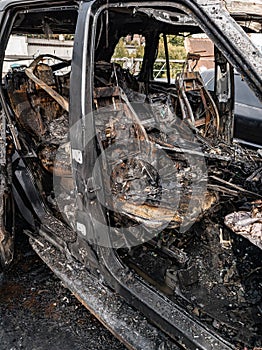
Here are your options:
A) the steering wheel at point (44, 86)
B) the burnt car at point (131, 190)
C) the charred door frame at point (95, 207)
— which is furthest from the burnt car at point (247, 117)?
the charred door frame at point (95, 207)

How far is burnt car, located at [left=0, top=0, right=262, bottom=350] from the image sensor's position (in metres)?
1.67

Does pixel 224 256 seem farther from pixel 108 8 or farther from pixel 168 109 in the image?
pixel 108 8

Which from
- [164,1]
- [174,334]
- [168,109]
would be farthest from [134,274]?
[168,109]

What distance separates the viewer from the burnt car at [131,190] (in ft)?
5.49

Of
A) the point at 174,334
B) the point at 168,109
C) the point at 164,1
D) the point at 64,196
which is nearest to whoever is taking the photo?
the point at 164,1

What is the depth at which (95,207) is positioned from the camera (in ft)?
6.14

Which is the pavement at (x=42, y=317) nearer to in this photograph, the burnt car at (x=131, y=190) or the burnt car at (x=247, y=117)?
the burnt car at (x=131, y=190)

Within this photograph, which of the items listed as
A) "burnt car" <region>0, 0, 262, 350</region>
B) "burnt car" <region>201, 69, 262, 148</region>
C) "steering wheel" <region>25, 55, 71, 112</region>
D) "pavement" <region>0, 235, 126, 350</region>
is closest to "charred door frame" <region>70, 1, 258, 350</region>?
"burnt car" <region>0, 0, 262, 350</region>

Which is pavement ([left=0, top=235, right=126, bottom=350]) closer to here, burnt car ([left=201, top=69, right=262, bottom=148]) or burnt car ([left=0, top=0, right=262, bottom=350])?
burnt car ([left=0, top=0, right=262, bottom=350])

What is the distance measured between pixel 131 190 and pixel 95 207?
1.70 ft

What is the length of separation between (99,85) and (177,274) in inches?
64.6

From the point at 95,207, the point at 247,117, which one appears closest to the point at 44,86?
the point at 95,207

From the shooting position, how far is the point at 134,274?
74.4 inches

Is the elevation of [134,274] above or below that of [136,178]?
below
